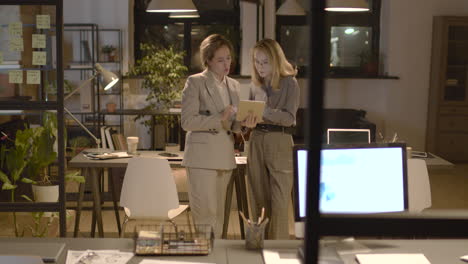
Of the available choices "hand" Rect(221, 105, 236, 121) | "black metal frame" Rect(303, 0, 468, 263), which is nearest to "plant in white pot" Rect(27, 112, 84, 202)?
"hand" Rect(221, 105, 236, 121)

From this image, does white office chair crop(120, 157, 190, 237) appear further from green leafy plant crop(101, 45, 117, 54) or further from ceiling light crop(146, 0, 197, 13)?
green leafy plant crop(101, 45, 117, 54)

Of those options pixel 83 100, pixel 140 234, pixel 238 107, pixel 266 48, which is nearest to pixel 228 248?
pixel 140 234

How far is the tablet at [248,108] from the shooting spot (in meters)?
3.72

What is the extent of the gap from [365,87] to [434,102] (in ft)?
3.37

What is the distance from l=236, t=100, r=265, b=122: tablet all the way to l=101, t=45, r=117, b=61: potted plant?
5.47 m

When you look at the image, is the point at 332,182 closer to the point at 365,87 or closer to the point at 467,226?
the point at 467,226

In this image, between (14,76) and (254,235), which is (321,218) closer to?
(254,235)

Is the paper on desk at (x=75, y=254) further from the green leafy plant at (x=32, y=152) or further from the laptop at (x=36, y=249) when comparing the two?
the green leafy plant at (x=32, y=152)

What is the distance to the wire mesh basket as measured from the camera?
7.53ft

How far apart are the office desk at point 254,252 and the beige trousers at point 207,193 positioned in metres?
1.37

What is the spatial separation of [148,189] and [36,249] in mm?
1608

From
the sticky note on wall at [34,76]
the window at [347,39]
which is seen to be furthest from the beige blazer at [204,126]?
the window at [347,39]

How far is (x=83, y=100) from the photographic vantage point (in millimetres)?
8648

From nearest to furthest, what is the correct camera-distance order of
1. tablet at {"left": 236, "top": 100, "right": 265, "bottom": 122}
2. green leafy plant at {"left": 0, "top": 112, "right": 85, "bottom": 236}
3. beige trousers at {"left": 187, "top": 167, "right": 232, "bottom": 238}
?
tablet at {"left": 236, "top": 100, "right": 265, "bottom": 122}, beige trousers at {"left": 187, "top": 167, "right": 232, "bottom": 238}, green leafy plant at {"left": 0, "top": 112, "right": 85, "bottom": 236}
